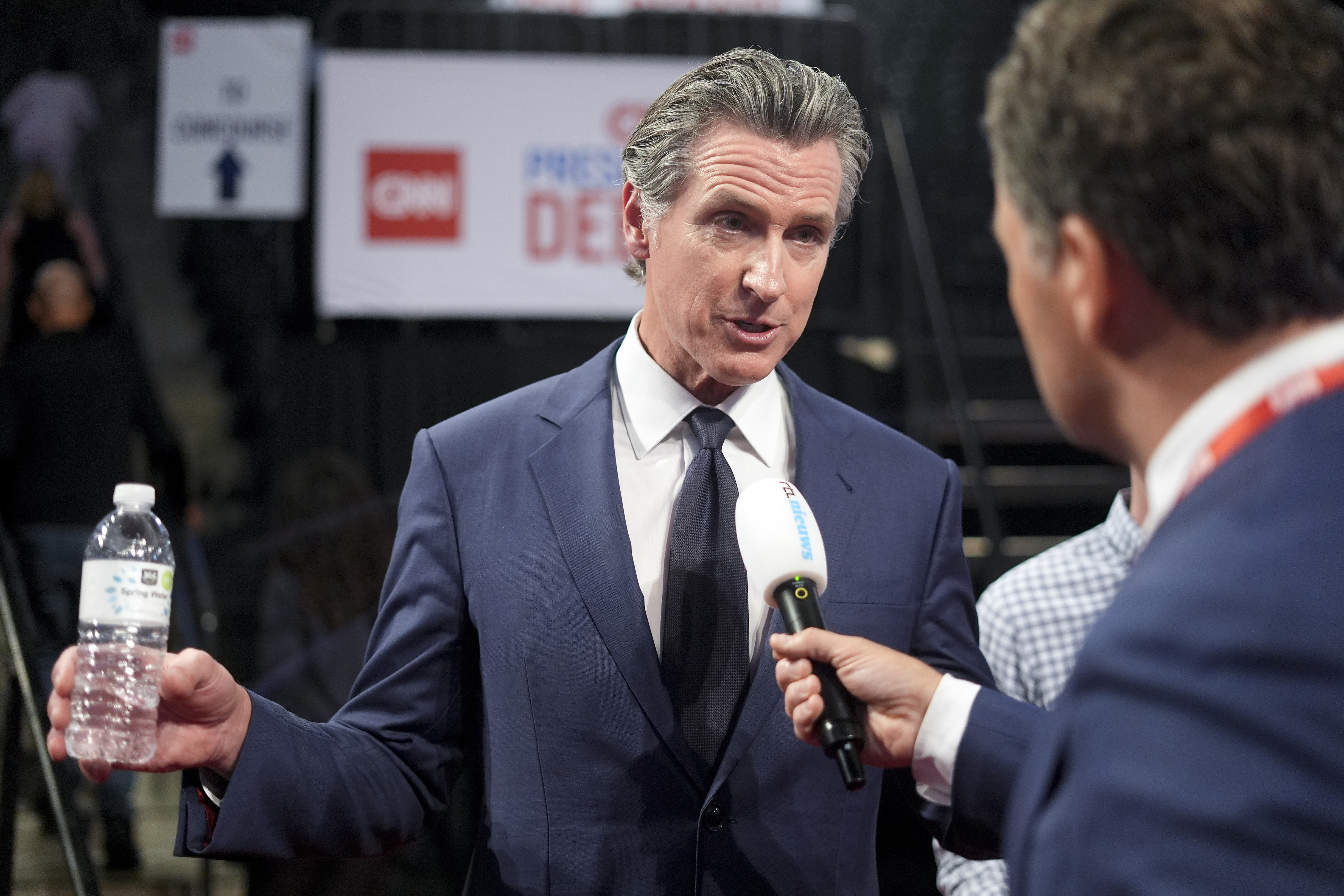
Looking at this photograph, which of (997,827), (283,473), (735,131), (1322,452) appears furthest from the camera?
(283,473)

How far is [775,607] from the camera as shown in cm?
163

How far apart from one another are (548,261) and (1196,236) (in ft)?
17.0

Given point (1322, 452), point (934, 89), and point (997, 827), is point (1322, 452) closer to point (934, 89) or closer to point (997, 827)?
point (997, 827)

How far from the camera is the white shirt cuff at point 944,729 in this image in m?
1.41

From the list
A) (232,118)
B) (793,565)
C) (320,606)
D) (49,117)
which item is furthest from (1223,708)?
(49,117)

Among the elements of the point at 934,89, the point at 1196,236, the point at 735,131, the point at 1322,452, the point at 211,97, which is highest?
the point at 934,89

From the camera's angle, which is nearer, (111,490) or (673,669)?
(673,669)

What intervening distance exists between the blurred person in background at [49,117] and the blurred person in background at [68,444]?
206 cm

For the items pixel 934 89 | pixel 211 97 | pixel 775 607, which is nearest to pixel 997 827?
pixel 775 607

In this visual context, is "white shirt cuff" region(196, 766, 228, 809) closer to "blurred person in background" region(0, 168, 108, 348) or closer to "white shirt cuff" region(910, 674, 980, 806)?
"white shirt cuff" region(910, 674, 980, 806)

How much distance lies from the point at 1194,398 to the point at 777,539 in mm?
605

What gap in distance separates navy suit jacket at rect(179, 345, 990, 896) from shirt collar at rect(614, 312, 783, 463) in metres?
0.05

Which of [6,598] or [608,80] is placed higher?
[608,80]

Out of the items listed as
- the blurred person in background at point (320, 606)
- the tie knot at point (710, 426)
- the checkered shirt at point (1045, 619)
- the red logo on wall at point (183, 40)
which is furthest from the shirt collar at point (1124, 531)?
the red logo on wall at point (183, 40)
